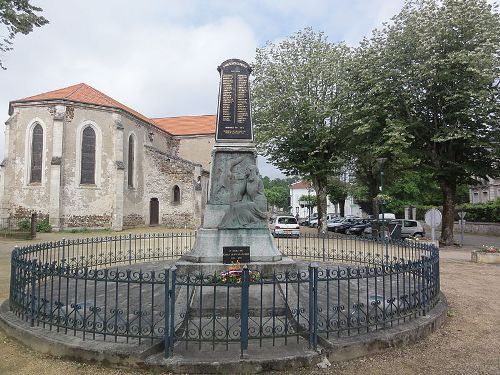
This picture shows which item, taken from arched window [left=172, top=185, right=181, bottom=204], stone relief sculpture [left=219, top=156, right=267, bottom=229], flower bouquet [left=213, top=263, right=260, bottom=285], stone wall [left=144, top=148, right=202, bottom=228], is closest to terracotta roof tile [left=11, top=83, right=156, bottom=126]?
stone wall [left=144, top=148, right=202, bottom=228]

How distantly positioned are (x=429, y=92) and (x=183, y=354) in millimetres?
17686

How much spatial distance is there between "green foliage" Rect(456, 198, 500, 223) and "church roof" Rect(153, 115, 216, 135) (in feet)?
89.3

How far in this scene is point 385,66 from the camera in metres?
18.8

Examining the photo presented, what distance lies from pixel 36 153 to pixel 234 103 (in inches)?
963

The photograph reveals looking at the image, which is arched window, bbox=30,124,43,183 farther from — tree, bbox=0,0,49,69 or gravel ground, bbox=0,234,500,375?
gravel ground, bbox=0,234,500,375

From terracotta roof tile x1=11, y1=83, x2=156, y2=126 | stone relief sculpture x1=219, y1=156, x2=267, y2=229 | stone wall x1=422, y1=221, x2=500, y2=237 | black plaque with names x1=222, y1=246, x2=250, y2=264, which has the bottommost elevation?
stone wall x1=422, y1=221, x2=500, y2=237

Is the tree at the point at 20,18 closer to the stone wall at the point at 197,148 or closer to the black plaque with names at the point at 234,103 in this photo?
the black plaque with names at the point at 234,103

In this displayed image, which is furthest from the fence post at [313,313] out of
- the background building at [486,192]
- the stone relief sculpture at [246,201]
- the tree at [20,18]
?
the background building at [486,192]

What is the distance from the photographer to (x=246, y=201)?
7.88 metres

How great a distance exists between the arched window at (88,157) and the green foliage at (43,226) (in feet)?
12.6

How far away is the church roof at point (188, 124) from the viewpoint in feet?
136

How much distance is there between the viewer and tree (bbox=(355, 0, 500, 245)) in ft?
53.6

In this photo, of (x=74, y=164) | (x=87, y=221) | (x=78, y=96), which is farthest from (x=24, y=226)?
(x=78, y=96)

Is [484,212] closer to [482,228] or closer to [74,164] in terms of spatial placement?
[482,228]
